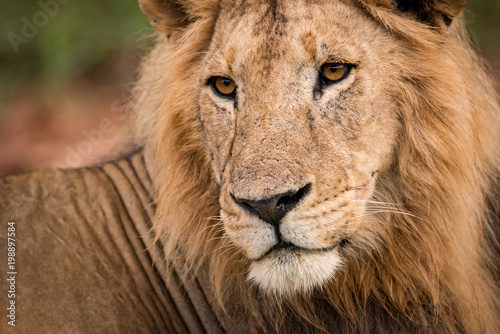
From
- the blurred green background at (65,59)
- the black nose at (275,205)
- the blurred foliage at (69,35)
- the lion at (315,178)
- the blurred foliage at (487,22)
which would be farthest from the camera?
the blurred foliage at (69,35)

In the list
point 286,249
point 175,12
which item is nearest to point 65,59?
point 175,12

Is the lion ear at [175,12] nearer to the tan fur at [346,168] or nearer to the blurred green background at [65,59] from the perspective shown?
the tan fur at [346,168]

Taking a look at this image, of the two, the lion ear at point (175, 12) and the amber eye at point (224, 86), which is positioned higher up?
the lion ear at point (175, 12)

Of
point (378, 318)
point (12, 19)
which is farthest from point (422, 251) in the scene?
point (12, 19)

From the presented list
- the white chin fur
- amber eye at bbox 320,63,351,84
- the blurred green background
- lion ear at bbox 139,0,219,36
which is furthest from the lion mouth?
Result: the blurred green background

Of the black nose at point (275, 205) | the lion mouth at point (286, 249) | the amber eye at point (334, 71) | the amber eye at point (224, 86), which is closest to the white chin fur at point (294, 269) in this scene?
the lion mouth at point (286, 249)

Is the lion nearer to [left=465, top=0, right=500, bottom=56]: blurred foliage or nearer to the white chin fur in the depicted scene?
the white chin fur

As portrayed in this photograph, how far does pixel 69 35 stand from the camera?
348 inches

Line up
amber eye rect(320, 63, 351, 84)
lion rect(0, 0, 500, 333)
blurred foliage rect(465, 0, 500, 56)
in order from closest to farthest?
lion rect(0, 0, 500, 333)
amber eye rect(320, 63, 351, 84)
blurred foliage rect(465, 0, 500, 56)

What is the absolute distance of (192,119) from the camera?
122 inches

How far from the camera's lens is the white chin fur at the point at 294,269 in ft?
7.85

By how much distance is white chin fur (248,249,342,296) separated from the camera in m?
2.39

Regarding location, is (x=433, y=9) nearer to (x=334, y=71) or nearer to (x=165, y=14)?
(x=334, y=71)

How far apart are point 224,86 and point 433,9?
101 centimetres
